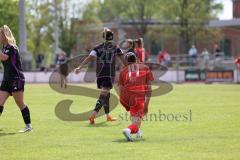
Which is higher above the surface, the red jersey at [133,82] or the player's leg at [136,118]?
the red jersey at [133,82]

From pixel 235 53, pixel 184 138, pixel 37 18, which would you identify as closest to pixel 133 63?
pixel 184 138

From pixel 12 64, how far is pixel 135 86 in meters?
2.65

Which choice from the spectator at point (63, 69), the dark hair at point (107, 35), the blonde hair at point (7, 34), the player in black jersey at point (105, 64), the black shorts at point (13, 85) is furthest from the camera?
the spectator at point (63, 69)

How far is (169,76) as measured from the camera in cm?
4547

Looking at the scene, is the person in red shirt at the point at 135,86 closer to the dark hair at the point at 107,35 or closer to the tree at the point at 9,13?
the dark hair at the point at 107,35

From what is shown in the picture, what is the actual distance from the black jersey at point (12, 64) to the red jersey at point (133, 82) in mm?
2212

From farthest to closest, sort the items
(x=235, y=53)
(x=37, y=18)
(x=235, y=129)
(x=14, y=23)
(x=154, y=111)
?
(x=37, y=18)
(x=235, y=53)
(x=14, y=23)
(x=154, y=111)
(x=235, y=129)

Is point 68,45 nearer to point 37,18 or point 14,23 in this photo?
point 37,18

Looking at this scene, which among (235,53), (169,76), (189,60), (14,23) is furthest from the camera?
(235,53)

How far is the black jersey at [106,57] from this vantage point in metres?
16.3

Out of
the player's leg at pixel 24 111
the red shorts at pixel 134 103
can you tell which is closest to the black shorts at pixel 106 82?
the player's leg at pixel 24 111

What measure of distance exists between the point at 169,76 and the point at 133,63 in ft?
107

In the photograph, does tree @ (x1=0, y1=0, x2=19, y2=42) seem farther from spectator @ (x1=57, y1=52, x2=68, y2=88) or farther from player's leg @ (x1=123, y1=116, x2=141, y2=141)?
player's leg @ (x1=123, y1=116, x2=141, y2=141)

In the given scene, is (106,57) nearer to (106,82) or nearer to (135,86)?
(106,82)
